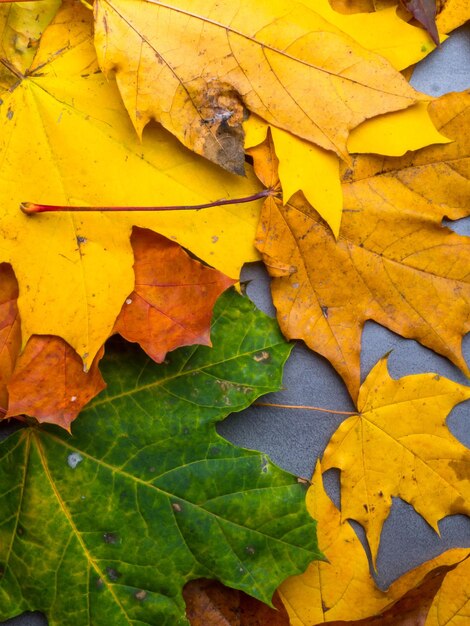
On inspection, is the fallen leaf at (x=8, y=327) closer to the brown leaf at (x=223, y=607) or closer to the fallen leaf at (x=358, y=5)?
the brown leaf at (x=223, y=607)

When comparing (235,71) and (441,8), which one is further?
(441,8)

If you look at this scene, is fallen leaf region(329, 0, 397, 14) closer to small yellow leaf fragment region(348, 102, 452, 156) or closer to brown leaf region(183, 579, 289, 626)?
small yellow leaf fragment region(348, 102, 452, 156)

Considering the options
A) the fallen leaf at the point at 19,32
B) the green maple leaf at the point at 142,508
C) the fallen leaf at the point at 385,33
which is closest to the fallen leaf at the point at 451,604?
the green maple leaf at the point at 142,508

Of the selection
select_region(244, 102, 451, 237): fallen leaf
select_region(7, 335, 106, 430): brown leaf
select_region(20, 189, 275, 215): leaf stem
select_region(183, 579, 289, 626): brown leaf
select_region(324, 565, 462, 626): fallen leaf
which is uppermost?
select_region(244, 102, 451, 237): fallen leaf

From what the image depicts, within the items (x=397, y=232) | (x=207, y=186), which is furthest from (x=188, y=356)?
(x=397, y=232)

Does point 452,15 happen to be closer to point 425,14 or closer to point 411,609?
point 425,14

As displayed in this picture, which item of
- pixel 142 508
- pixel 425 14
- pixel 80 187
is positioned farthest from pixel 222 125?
pixel 142 508

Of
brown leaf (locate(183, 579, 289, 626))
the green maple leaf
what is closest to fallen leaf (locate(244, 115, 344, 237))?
the green maple leaf
